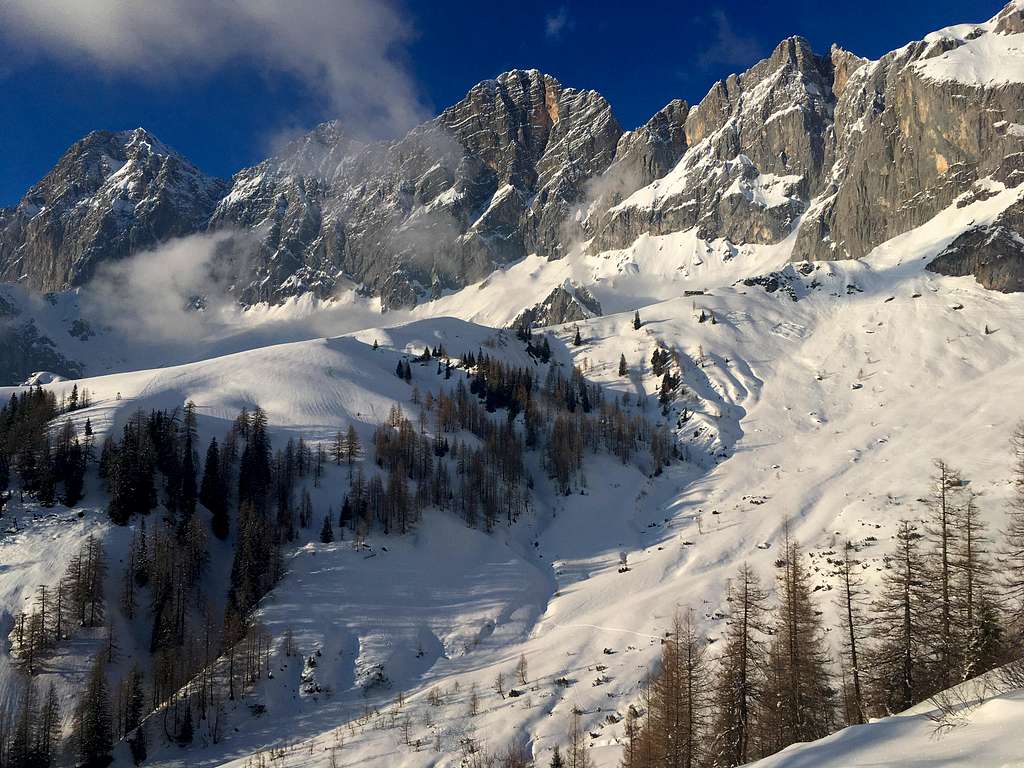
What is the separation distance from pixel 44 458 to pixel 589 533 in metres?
82.6

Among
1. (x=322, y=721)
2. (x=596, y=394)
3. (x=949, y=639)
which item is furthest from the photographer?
(x=596, y=394)

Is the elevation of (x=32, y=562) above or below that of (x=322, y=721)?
above

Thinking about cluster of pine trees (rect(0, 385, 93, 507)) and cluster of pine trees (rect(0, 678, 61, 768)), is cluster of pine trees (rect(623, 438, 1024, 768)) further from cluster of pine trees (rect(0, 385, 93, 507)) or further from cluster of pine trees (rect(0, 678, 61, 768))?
cluster of pine trees (rect(0, 385, 93, 507))

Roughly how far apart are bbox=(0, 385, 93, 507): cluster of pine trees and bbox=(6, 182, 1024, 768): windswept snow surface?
6.40 m

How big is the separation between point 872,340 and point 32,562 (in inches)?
7467

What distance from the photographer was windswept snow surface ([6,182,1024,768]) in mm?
63781

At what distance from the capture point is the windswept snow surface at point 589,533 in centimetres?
6378

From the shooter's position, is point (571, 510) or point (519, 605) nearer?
point (519, 605)

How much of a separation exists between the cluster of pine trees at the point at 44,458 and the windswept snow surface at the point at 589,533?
6396 mm

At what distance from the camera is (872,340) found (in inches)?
7215

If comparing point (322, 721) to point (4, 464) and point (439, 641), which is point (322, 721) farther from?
point (4, 464)


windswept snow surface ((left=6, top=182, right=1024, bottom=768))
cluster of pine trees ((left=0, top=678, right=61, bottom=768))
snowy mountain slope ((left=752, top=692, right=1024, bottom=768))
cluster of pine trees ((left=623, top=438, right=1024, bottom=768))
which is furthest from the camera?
windswept snow surface ((left=6, top=182, right=1024, bottom=768))

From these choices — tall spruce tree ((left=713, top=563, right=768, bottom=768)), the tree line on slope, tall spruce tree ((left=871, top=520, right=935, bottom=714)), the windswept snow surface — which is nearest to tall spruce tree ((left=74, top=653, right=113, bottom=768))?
the tree line on slope

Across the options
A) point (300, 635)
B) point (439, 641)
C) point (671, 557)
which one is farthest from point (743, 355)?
point (300, 635)
